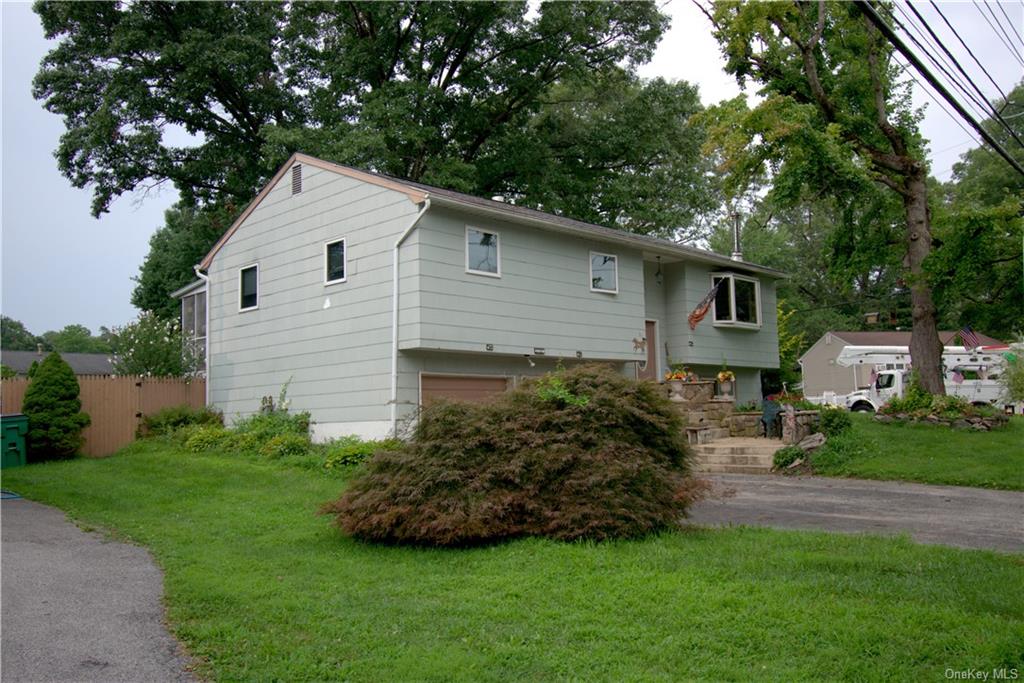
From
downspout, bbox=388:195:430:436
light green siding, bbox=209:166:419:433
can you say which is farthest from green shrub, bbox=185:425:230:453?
downspout, bbox=388:195:430:436

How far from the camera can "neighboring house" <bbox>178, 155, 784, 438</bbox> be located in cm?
1505

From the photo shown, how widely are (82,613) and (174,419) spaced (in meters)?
13.1

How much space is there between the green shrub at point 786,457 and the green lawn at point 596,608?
7.03 meters

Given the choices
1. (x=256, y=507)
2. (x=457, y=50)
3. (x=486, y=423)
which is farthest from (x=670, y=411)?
(x=457, y=50)

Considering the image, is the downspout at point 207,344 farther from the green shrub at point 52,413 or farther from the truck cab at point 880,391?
the truck cab at point 880,391

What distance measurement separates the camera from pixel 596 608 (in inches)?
216

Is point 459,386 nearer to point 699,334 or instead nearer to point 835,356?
point 699,334

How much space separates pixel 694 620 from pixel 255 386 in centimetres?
1460

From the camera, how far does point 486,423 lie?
8.16 m

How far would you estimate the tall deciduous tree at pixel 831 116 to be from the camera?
17.0 meters

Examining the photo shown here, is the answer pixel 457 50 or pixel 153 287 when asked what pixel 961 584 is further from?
pixel 153 287

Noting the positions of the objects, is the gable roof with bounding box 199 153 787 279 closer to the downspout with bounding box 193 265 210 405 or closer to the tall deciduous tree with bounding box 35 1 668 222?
the downspout with bounding box 193 265 210 405

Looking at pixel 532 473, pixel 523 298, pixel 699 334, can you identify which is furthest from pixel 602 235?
pixel 532 473

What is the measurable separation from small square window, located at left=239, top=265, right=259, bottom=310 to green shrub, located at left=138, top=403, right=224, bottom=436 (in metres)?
2.53
